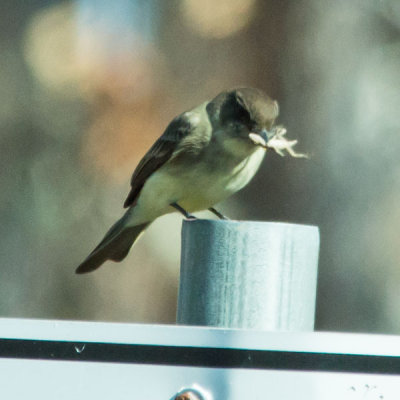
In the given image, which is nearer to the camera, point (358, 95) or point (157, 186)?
point (157, 186)

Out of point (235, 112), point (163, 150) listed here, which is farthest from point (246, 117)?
point (163, 150)

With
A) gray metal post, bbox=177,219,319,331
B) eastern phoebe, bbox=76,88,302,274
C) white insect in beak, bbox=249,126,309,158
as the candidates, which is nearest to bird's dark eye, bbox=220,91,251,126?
eastern phoebe, bbox=76,88,302,274

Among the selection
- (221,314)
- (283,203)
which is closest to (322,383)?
(221,314)

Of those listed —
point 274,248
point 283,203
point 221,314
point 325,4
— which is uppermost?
point 325,4

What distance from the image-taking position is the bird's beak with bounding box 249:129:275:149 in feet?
11.4

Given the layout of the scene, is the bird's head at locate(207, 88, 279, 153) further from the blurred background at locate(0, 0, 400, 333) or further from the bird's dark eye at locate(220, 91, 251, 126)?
the blurred background at locate(0, 0, 400, 333)

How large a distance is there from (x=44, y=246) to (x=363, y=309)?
2.37 m

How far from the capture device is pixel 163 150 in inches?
152

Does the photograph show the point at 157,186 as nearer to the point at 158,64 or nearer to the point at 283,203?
the point at 283,203

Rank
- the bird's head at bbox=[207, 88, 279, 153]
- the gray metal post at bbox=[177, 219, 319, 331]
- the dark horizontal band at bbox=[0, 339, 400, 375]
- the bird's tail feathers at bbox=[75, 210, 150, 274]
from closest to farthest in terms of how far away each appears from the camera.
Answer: the dark horizontal band at bbox=[0, 339, 400, 375] → the gray metal post at bbox=[177, 219, 319, 331] → the bird's head at bbox=[207, 88, 279, 153] → the bird's tail feathers at bbox=[75, 210, 150, 274]

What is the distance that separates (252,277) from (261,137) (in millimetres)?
1387

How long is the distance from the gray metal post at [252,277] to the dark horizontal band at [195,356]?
16.8 inches

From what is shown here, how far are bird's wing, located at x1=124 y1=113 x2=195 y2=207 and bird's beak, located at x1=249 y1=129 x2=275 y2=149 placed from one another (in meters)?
0.32

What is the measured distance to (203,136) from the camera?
12.3ft
